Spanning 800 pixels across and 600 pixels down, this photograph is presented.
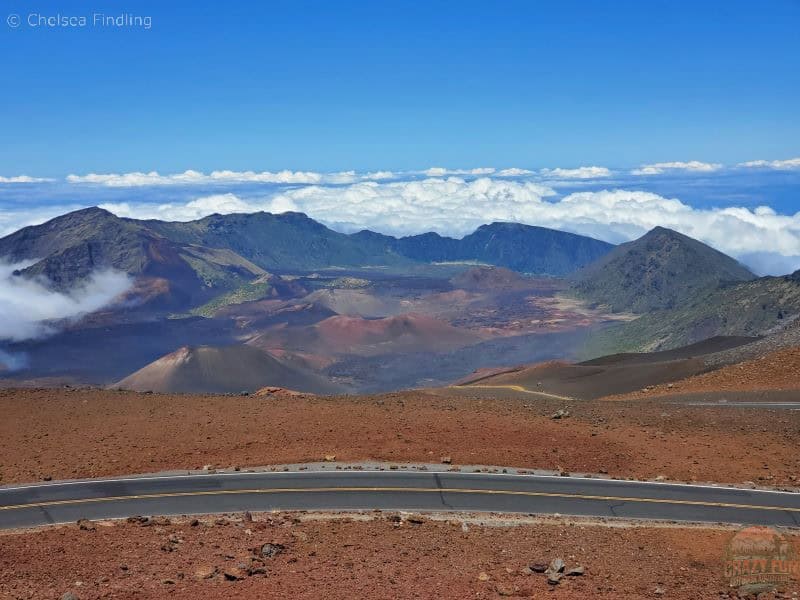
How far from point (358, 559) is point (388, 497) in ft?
24.4

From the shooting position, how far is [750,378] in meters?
49.5

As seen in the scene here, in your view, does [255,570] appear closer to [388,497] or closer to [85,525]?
[85,525]

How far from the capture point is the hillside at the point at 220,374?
134 m

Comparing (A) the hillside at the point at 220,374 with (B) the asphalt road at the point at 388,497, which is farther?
(A) the hillside at the point at 220,374

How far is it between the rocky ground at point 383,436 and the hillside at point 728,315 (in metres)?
106

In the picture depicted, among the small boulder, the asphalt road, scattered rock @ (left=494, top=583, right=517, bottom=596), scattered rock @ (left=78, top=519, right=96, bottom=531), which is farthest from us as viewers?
the asphalt road

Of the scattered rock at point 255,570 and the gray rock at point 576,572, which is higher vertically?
the scattered rock at point 255,570

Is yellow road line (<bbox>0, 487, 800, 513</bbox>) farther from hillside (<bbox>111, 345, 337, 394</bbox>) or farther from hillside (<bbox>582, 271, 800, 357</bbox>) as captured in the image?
hillside (<bbox>582, 271, 800, 357</bbox>)

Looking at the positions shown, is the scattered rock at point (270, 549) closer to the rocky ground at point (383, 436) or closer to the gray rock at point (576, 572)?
the gray rock at point (576, 572)

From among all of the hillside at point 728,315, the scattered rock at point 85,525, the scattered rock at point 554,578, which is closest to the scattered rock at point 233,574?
the scattered rock at point 85,525

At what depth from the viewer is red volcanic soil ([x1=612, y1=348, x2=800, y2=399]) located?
47719 mm

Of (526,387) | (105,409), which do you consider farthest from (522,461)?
(526,387)
